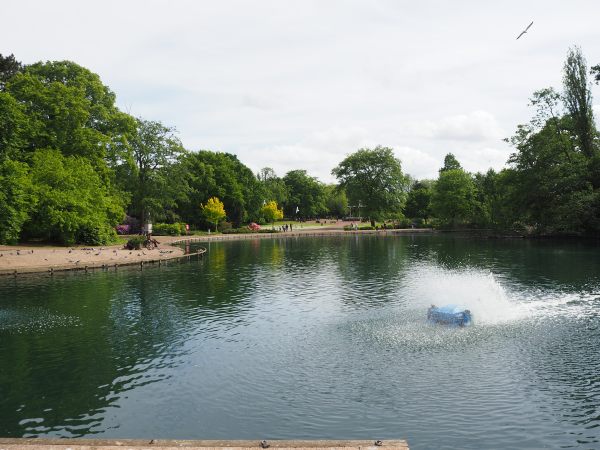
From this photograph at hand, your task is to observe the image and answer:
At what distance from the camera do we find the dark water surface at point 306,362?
44.4 feet

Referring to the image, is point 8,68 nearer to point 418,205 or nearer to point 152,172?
point 152,172

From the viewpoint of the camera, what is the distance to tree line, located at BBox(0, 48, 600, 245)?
186 ft

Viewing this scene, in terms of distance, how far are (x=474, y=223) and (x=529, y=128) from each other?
2418 centimetres

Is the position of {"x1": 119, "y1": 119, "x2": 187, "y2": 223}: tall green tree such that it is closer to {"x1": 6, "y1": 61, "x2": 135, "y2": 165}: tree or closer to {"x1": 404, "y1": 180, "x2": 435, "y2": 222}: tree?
{"x1": 6, "y1": 61, "x2": 135, "y2": 165}: tree

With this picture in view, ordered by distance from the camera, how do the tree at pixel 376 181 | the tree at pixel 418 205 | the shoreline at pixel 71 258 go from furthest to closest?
the tree at pixel 418 205
the tree at pixel 376 181
the shoreline at pixel 71 258

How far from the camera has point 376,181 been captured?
114 meters

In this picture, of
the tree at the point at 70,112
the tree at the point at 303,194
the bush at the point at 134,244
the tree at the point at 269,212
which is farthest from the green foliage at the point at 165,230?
the tree at the point at 303,194

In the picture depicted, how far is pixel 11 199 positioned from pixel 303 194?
118 m

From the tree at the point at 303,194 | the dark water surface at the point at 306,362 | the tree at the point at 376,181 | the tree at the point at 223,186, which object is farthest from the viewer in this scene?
the tree at the point at 303,194

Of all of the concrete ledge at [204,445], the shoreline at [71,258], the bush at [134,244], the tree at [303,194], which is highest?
the tree at [303,194]

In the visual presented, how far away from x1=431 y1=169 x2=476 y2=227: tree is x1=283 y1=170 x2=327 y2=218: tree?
61.1m

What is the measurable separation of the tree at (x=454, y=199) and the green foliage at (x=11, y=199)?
257 feet

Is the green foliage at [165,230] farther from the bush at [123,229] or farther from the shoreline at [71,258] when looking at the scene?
the shoreline at [71,258]

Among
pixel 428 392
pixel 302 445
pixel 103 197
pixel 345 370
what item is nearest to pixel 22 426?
pixel 302 445
